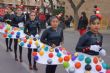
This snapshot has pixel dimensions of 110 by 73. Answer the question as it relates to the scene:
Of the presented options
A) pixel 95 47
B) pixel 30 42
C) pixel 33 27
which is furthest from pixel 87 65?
pixel 33 27

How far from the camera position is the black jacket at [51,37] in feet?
28.9

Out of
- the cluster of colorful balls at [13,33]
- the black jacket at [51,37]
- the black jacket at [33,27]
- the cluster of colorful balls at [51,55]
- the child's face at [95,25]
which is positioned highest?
the child's face at [95,25]

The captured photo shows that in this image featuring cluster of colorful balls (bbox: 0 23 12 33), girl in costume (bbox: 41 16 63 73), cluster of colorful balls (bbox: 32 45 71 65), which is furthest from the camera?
cluster of colorful balls (bbox: 0 23 12 33)

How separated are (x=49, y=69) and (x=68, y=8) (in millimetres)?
41147

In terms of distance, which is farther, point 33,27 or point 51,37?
point 33,27

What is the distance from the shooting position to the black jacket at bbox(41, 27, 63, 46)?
8797 millimetres

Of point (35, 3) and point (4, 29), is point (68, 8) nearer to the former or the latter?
point (4, 29)

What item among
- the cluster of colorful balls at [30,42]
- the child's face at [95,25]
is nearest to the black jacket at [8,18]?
the cluster of colorful balls at [30,42]

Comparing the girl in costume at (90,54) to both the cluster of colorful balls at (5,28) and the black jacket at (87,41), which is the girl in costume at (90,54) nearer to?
the black jacket at (87,41)

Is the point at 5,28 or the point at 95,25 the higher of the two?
the point at 95,25

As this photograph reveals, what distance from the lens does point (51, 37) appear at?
880cm

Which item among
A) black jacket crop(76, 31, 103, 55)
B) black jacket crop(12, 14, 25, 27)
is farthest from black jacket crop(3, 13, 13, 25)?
black jacket crop(76, 31, 103, 55)

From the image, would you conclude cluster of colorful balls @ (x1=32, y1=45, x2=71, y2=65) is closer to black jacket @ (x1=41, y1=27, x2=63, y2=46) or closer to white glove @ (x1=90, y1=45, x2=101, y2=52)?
black jacket @ (x1=41, y1=27, x2=63, y2=46)

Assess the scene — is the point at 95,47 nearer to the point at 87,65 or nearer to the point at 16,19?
the point at 87,65
